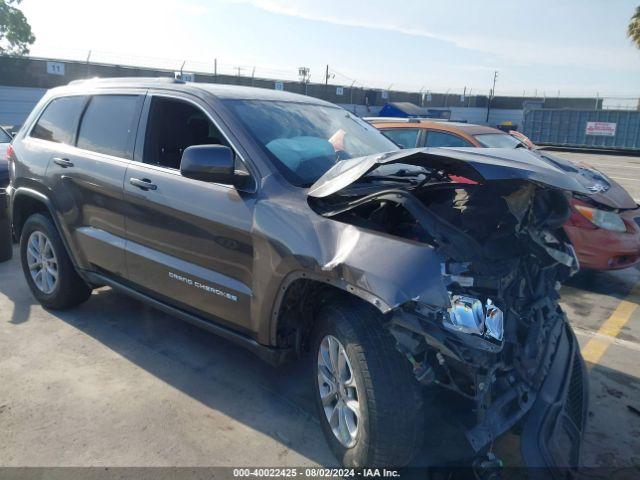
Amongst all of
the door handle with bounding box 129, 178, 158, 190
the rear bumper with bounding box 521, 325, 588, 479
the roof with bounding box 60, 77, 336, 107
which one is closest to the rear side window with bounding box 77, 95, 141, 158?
the roof with bounding box 60, 77, 336, 107

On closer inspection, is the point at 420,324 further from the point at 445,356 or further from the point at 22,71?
the point at 22,71

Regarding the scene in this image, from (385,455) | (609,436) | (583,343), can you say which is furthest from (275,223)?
(583,343)

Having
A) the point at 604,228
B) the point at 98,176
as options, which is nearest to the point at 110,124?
the point at 98,176

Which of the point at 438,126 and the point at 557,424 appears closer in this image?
the point at 557,424

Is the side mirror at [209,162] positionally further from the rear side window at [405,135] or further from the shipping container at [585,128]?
the shipping container at [585,128]

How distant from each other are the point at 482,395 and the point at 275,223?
134 cm

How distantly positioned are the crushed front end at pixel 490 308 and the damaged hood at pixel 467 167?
0.06 metres

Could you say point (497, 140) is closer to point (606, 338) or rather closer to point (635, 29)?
point (606, 338)

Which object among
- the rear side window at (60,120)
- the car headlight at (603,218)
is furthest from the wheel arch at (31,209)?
the car headlight at (603,218)

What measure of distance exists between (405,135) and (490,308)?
17.3 ft

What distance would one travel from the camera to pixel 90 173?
4.05m

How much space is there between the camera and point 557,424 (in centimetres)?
249

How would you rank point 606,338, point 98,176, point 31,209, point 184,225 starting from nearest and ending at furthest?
point 184,225 → point 98,176 → point 606,338 → point 31,209

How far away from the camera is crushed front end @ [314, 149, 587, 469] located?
235 centimetres
